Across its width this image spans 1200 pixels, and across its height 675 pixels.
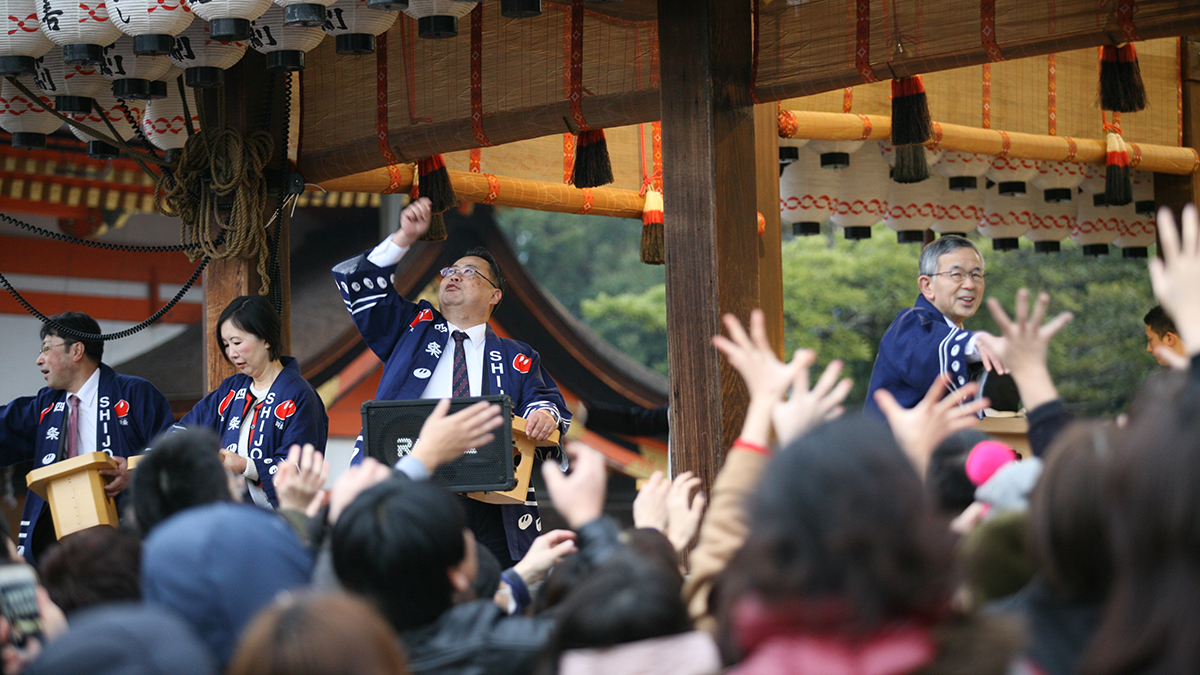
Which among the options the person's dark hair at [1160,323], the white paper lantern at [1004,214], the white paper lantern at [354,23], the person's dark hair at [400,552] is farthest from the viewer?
the white paper lantern at [1004,214]

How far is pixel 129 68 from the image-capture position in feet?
14.6

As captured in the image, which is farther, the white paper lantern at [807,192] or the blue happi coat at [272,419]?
the white paper lantern at [807,192]

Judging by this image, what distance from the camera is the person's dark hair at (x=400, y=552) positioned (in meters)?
1.86

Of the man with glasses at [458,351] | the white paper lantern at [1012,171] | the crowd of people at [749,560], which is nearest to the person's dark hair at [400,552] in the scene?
the crowd of people at [749,560]

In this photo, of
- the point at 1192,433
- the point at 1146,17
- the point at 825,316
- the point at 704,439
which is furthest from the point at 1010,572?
the point at 825,316

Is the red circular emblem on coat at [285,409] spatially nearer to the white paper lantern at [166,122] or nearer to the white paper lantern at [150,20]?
the white paper lantern at [150,20]

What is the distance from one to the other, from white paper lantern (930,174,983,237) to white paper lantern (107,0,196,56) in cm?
521

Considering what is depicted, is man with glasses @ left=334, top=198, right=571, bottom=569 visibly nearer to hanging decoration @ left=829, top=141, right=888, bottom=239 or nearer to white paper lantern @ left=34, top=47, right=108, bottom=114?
white paper lantern @ left=34, top=47, right=108, bottom=114

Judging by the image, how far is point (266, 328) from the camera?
4375mm

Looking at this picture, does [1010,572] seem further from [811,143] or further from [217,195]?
[811,143]

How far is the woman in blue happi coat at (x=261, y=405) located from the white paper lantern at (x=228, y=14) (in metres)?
1.03

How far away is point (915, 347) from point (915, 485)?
9.13ft

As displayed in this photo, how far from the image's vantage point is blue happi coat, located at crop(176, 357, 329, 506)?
4.27 m

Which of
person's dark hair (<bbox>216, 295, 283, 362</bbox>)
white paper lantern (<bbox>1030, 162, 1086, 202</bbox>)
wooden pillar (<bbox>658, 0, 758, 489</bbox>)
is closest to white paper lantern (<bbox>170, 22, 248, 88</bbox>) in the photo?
person's dark hair (<bbox>216, 295, 283, 362</bbox>)
